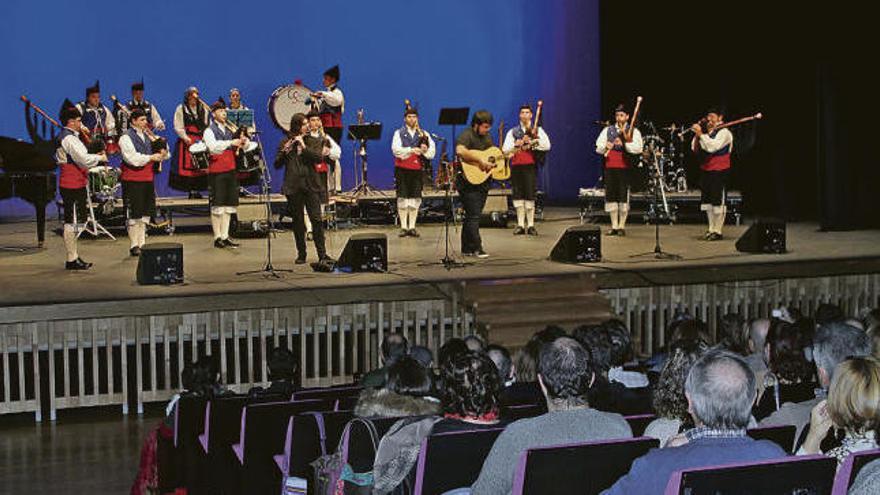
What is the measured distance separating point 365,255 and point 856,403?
7608 mm

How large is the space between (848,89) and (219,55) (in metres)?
8.10

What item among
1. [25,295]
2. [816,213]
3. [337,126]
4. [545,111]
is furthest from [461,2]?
[25,295]

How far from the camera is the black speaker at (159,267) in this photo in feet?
34.7

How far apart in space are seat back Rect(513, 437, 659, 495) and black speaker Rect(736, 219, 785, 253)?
8362 mm

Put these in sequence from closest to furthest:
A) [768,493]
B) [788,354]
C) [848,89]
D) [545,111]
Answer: [768,493]
[788,354]
[848,89]
[545,111]

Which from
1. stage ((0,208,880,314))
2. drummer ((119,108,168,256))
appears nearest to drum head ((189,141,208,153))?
drummer ((119,108,168,256))

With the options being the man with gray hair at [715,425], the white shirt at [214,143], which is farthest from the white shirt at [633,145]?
the man with gray hair at [715,425]

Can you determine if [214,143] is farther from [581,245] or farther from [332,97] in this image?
[581,245]

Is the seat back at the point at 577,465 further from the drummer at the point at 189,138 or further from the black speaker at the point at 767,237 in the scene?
the drummer at the point at 189,138

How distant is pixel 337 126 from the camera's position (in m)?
16.4

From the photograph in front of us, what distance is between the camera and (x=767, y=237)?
40.2 feet

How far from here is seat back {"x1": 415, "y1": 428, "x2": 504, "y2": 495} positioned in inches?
176

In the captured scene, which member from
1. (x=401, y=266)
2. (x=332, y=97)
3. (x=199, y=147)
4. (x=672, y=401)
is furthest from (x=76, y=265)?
(x=672, y=401)

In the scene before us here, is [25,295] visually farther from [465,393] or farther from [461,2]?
[461,2]
